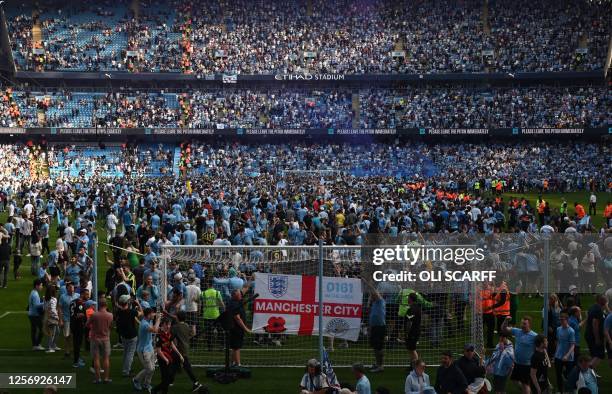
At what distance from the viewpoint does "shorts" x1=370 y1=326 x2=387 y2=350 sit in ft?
40.2

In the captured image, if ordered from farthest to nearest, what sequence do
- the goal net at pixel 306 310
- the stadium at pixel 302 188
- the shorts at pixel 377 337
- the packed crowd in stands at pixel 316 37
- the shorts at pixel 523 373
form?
the packed crowd in stands at pixel 316 37 < the shorts at pixel 377 337 < the stadium at pixel 302 188 < the goal net at pixel 306 310 < the shorts at pixel 523 373

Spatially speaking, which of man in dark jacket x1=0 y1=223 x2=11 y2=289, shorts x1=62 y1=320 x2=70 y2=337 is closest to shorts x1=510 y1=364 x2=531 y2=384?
shorts x1=62 y1=320 x2=70 y2=337

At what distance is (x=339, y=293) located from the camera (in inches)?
460

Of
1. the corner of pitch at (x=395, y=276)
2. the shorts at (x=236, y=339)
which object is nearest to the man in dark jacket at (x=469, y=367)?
the corner of pitch at (x=395, y=276)

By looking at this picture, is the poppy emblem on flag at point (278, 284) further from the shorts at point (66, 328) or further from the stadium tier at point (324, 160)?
the stadium tier at point (324, 160)

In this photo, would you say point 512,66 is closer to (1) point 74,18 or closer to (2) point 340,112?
(2) point 340,112

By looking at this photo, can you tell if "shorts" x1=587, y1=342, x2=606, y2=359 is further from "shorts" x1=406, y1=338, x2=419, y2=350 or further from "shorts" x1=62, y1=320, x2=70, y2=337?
"shorts" x1=62, y1=320, x2=70, y2=337

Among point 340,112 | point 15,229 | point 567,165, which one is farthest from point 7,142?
point 567,165

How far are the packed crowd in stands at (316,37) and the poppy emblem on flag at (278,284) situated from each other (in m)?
47.2

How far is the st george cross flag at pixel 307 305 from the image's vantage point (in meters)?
11.6

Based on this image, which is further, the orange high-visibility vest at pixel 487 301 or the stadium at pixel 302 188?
the orange high-visibility vest at pixel 487 301

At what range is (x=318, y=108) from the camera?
57.3 metres

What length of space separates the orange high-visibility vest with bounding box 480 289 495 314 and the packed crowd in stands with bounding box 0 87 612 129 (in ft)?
137

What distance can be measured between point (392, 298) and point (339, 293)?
1.45 meters
